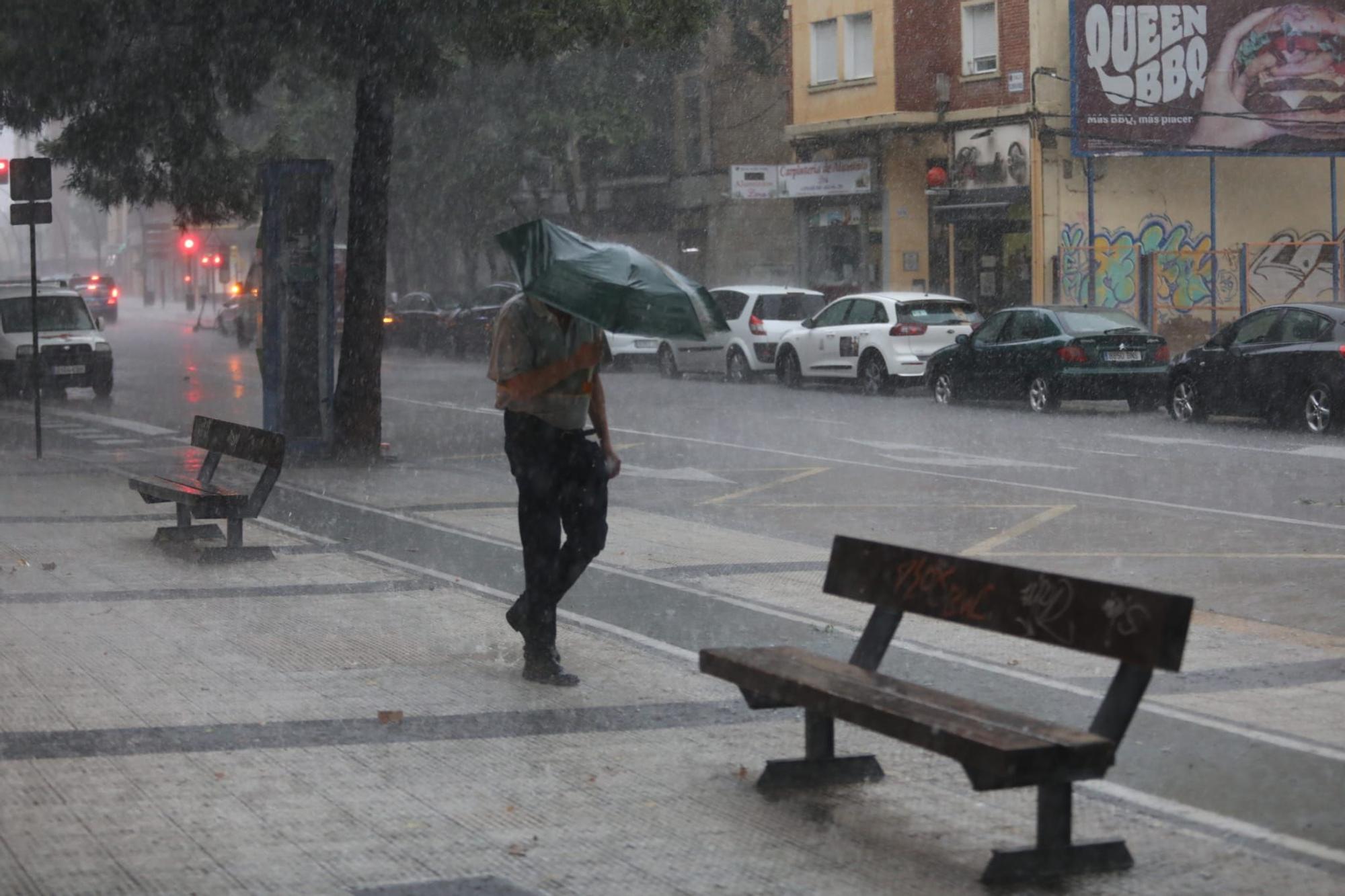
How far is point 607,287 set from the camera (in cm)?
716

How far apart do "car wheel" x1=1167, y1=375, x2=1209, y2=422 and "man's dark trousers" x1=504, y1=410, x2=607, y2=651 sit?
51.2ft

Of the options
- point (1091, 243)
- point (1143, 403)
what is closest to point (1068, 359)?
point (1143, 403)

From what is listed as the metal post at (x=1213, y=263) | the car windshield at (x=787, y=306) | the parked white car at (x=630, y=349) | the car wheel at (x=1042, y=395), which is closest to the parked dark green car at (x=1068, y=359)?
the car wheel at (x=1042, y=395)

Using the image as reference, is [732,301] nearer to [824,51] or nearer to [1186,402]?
[824,51]

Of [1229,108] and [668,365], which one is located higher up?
[1229,108]

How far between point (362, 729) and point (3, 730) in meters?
1.29

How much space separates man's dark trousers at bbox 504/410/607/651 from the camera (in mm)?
7613

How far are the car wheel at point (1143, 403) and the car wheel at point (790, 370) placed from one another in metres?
6.56

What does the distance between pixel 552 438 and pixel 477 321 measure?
110 feet

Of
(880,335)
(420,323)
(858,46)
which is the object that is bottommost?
(880,335)

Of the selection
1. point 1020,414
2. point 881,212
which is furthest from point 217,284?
point 1020,414

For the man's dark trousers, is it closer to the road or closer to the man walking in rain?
the man walking in rain

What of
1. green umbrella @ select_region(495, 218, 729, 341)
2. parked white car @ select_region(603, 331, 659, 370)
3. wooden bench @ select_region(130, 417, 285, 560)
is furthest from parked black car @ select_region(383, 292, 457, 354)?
green umbrella @ select_region(495, 218, 729, 341)

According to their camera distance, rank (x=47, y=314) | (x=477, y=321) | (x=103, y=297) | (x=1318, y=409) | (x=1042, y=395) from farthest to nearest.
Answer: (x=103, y=297)
(x=477, y=321)
(x=47, y=314)
(x=1042, y=395)
(x=1318, y=409)
